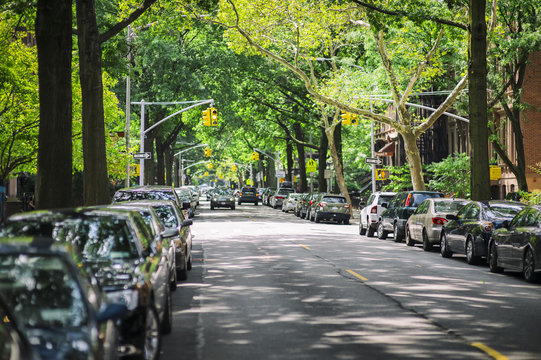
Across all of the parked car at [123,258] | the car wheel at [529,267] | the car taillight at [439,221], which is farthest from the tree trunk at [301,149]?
the parked car at [123,258]

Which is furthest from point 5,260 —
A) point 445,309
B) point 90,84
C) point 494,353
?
point 90,84

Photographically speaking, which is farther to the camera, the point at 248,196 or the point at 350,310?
the point at 248,196

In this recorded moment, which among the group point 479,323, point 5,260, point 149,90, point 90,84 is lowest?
point 479,323

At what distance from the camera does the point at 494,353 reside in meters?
8.35

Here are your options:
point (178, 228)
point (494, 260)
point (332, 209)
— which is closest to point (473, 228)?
point (494, 260)

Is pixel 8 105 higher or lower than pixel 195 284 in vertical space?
higher

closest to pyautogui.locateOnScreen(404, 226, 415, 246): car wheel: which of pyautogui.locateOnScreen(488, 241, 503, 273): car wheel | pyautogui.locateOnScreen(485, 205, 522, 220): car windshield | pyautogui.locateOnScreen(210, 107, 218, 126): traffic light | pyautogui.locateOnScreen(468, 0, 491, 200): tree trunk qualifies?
pyautogui.locateOnScreen(468, 0, 491, 200): tree trunk

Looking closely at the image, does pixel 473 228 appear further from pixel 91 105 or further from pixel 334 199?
pixel 334 199

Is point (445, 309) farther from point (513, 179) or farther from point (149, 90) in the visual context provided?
point (149, 90)

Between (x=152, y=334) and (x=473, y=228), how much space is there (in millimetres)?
13169

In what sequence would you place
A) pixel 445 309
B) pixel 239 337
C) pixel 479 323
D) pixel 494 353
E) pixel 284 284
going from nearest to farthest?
pixel 494 353, pixel 239 337, pixel 479 323, pixel 445 309, pixel 284 284

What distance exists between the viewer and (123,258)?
27.6ft

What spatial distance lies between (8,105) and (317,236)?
12881 millimetres

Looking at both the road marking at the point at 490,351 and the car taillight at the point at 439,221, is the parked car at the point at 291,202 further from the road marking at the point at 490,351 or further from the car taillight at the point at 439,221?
the road marking at the point at 490,351
